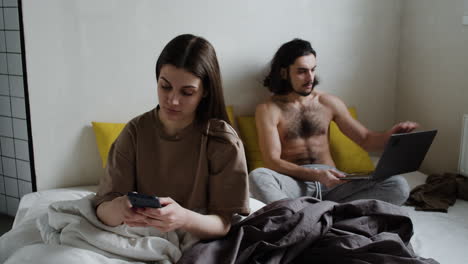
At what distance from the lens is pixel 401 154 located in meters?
2.08

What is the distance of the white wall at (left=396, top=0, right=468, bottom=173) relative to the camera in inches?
106

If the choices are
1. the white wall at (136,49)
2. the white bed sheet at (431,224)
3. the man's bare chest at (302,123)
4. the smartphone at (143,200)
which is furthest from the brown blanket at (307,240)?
the white wall at (136,49)

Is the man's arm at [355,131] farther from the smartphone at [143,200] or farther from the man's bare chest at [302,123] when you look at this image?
the smartphone at [143,200]

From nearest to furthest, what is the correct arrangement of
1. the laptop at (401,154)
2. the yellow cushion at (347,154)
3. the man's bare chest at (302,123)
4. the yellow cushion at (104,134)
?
the laptop at (401,154), the yellow cushion at (104,134), the man's bare chest at (302,123), the yellow cushion at (347,154)

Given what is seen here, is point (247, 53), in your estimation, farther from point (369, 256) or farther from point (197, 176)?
point (369, 256)

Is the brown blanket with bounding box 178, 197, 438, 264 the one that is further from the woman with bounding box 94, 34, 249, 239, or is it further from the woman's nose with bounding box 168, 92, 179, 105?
the woman's nose with bounding box 168, 92, 179, 105

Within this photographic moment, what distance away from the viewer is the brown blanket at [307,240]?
140 centimetres

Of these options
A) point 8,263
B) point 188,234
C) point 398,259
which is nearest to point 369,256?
point 398,259

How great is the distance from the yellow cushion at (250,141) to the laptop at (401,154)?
0.68m

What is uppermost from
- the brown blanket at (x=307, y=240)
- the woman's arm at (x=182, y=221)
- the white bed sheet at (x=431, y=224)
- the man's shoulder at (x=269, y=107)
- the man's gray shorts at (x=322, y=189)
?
the man's shoulder at (x=269, y=107)

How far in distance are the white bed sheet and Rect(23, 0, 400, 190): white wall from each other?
0.22 metres

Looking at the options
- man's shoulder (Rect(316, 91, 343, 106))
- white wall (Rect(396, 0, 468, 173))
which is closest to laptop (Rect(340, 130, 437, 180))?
Answer: man's shoulder (Rect(316, 91, 343, 106))

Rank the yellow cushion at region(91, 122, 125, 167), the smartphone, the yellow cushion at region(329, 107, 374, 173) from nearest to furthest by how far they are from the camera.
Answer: the smartphone
the yellow cushion at region(91, 122, 125, 167)
the yellow cushion at region(329, 107, 374, 173)

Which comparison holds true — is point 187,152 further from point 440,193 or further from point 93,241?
point 440,193
